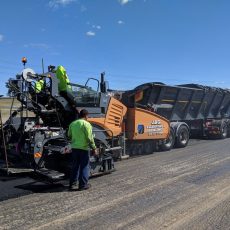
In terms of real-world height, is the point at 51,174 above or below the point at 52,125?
below

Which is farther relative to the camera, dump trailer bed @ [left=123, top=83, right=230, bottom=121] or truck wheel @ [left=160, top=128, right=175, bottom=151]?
truck wheel @ [left=160, top=128, right=175, bottom=151]

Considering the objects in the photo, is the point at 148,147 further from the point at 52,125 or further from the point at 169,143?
the point at 52,125

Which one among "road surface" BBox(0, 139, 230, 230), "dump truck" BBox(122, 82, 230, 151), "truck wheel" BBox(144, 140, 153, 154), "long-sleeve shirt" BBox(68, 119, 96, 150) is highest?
"dump truck" BBox(122, 82, 230, 151)

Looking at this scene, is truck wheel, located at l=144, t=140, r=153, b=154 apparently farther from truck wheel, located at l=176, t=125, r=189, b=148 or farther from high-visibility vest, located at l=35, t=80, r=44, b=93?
high-visibility vest, located at l=35, t=80, r=44, b=93

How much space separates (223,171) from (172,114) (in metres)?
5.68

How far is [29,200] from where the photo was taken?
20.1 ft

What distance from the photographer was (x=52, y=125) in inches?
363

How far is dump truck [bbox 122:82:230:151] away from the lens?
1246 cm

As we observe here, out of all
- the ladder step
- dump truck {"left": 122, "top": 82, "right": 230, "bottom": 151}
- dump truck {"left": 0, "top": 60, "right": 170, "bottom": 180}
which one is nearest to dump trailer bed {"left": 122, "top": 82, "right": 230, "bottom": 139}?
dump truck {"left": 122, "top": 82, "right": 230, "bottom": 151}

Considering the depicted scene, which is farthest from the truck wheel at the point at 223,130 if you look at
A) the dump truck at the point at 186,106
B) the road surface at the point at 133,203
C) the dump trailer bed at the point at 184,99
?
the road surface at the point at 133,203

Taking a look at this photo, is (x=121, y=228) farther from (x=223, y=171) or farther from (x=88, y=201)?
(x=223, y=171)

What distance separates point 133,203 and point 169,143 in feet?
24.2

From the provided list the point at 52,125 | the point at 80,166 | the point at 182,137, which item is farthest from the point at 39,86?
the point at 182,137

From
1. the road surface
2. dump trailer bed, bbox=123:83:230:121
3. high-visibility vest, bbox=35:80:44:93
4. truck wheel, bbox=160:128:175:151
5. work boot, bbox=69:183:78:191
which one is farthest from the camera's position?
truck wheel, bbox=160:128:175:151
